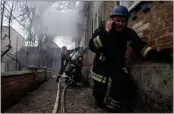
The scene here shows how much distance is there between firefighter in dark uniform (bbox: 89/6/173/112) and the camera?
2973mm

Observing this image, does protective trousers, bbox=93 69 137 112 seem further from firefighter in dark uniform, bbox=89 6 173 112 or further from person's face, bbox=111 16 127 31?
person's face, bbox=111 16 127 31

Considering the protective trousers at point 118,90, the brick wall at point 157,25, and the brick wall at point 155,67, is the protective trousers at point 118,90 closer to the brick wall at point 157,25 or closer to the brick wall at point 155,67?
the brick wall at point 155,67

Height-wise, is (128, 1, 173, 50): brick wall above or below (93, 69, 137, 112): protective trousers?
above

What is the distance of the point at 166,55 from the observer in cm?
238

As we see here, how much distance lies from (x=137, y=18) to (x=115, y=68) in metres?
0.97

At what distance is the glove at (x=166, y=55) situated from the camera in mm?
2346

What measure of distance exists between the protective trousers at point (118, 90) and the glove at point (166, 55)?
769 millimetres

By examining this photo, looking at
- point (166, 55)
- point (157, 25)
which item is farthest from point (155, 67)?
point (157, 25)

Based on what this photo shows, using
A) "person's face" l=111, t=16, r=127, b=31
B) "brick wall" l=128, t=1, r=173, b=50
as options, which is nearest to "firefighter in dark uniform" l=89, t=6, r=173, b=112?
"person's face" l=111, t=16, r=127, b=31

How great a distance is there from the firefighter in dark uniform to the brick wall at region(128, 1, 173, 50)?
6.3 inches

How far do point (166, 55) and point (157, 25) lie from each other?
54 centimetres

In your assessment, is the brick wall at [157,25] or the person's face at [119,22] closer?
the brick wall at [157,25]

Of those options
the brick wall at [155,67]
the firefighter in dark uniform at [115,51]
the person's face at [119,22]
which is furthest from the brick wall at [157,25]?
the person's face at [119,22]

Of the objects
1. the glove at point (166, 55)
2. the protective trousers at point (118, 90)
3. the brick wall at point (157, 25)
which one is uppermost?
the brick wall at point (157, 25)
